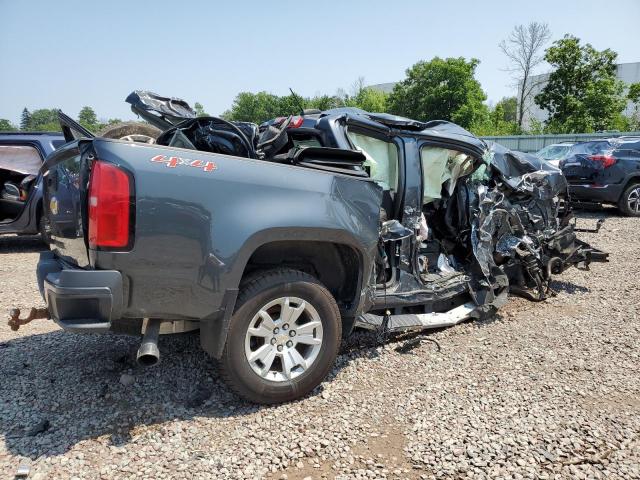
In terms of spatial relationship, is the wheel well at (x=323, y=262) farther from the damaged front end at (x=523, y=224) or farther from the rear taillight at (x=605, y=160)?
the rear taillight at (x=605, y=160)

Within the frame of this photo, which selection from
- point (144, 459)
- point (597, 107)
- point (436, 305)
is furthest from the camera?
point (597, 107)

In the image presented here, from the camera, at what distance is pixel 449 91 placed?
35.6 metres

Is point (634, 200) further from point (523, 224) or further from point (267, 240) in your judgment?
point (267, 240)

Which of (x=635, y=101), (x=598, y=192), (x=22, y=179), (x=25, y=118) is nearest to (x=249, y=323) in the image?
(x=22, y=179)

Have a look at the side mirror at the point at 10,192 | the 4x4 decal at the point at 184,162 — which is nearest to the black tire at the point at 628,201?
the 4x4 decal at the point at 184,162

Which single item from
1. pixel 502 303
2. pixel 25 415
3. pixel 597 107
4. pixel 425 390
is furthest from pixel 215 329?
pixel 597 107

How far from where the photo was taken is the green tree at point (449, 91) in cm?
3541

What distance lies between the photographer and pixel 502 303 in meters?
4.75

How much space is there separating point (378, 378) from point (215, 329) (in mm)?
1352

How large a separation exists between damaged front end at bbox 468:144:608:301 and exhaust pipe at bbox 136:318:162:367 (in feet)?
10.1

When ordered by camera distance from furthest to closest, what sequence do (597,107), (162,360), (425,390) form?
(597,107)
(162,360)
(425,390)

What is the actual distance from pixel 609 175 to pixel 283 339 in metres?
10.4

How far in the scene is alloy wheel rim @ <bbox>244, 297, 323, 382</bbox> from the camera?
3043 millimetres

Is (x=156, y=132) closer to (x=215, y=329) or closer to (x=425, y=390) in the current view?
(x=215, y=329)
